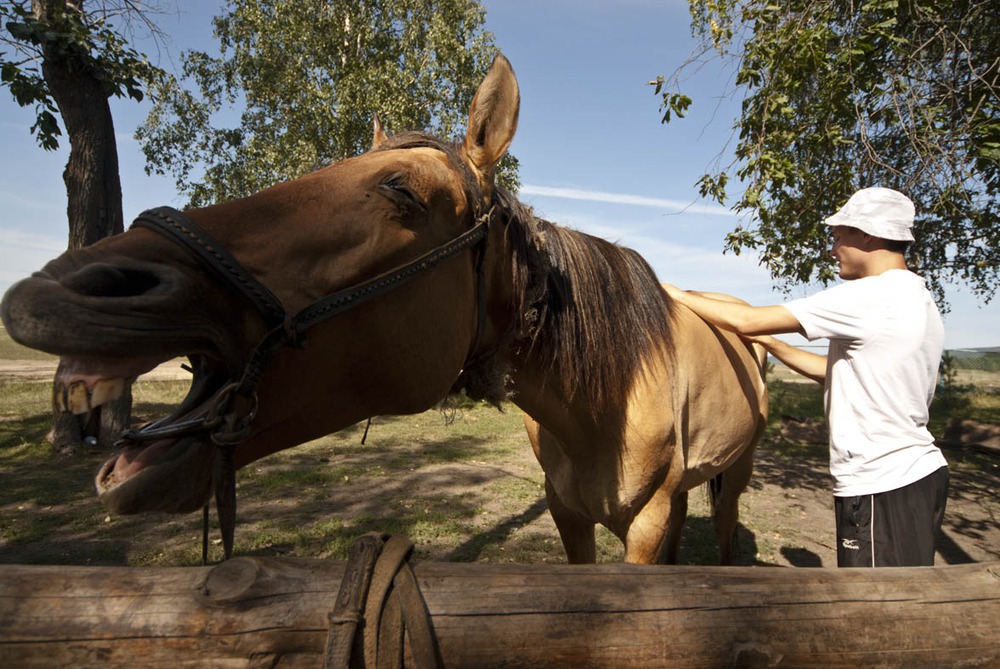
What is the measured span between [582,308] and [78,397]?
1712mm

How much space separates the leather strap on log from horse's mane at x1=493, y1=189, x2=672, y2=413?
46.4 inches

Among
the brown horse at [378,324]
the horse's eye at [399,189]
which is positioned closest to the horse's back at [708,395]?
the brown horse at [378,324]

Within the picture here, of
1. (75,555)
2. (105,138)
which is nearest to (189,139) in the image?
(105,138)

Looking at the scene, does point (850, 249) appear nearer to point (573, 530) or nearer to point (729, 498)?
point (573, 530)

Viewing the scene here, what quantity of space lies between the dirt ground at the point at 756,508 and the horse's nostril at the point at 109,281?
4.16m

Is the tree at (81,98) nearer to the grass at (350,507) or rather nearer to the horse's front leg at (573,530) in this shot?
the grass at (350,507)

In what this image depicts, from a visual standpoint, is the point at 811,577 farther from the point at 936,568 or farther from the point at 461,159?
the point at 461,159

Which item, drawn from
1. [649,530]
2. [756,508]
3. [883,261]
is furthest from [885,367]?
[756,508]

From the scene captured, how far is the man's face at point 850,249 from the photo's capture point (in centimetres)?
236

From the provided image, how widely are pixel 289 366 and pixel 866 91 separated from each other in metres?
5.33

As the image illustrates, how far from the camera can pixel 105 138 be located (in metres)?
7.82

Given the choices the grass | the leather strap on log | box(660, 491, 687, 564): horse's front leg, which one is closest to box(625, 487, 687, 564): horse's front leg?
the grass

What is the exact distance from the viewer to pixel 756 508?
6.76m

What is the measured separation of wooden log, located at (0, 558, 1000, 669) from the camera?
1010 millimetres
